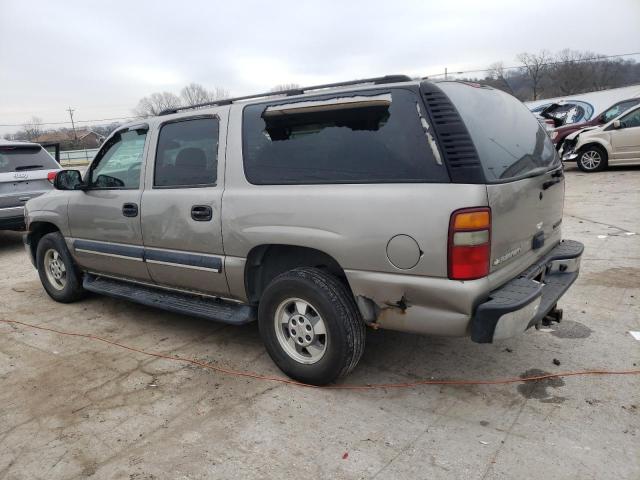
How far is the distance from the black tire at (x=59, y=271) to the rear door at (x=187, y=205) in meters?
1.44

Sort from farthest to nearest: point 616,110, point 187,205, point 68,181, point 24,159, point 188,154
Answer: point 616,110 → point 24,159 → point 68,181 → point 188,154 → point 187,205

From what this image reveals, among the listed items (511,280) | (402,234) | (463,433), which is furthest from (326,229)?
(463,433)

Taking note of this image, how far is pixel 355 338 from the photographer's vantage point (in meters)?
2.97

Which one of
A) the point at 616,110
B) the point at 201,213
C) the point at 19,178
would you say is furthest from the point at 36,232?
the point at 616,110

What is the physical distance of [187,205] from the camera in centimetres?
359

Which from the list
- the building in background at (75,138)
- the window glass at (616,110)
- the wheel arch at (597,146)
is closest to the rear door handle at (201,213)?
the wheel arch at (597,146)

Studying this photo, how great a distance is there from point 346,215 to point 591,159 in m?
12.5

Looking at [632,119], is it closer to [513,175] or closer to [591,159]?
[591,159]

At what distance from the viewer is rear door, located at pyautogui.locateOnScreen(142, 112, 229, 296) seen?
11.4 ft

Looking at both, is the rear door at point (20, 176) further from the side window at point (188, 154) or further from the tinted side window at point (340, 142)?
the tinted side window at point (340, 142)

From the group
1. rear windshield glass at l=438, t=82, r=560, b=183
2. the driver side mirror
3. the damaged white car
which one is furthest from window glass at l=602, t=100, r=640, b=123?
the driver side mirror

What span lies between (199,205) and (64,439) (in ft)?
5.45

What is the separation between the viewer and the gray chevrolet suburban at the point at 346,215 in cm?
258

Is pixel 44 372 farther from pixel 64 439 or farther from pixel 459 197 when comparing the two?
pixel 459 197
